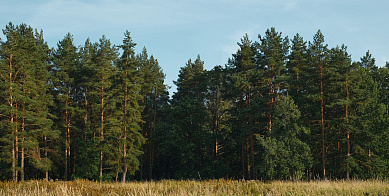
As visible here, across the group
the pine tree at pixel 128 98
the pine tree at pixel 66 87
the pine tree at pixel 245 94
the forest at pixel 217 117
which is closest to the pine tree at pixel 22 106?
the forest at pixel 217 117

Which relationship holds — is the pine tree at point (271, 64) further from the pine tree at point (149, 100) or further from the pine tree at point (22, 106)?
the pine tree at point (22, 106)

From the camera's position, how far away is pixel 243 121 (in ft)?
140

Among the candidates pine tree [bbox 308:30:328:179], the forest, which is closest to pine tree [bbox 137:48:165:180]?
the forest

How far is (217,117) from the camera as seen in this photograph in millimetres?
51781

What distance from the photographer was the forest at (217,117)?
33.9 m

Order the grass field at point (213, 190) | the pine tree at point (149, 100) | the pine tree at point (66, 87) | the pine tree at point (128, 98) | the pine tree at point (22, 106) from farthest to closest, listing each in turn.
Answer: the pine tree at point (149, 100) < the pine tree at point (66, 87) < the pine tree at point (128, 98) < the pine tree at point (22, 106) < the grass field at point (213, 190)

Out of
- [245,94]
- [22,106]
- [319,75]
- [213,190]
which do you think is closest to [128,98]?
[22,106]

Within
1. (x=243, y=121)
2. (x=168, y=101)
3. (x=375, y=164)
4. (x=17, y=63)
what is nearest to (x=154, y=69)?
(x=168, y=101)

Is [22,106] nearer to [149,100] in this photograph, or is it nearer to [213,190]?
[149,100]

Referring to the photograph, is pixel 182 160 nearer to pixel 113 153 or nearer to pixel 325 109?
pixel 113 153

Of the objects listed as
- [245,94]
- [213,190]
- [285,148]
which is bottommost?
[213,190]

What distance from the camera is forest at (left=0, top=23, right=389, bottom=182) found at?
3394 centimetres

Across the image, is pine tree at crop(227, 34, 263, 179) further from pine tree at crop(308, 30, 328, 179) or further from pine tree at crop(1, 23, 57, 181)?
pine tree at crop(1, 23, 57, 181)

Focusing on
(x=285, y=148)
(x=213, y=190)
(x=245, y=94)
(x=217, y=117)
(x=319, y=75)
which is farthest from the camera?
(x=217, y=117)
